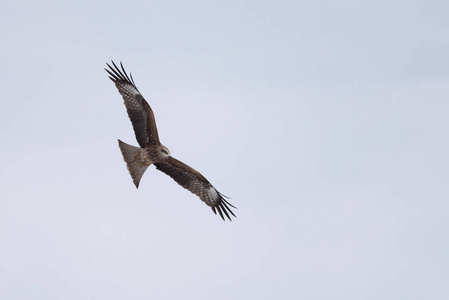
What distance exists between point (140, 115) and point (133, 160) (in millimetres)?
951

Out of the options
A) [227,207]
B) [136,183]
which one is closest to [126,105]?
[136,183]

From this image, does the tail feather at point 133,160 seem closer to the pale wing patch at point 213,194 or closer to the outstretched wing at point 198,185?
the outstretched wing at point 198,185

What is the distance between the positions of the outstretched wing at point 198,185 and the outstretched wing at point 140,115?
716 millimetres

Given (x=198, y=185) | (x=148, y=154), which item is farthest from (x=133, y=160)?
(x=198, y=185)

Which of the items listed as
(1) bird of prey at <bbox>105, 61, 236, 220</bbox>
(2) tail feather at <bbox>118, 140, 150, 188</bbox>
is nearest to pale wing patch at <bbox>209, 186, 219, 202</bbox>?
(1) bird of prey at <bbox>105, 61, 236, 220</bbox>

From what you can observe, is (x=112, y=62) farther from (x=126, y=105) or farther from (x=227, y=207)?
(x=227, y=207)

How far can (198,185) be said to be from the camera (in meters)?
10.7

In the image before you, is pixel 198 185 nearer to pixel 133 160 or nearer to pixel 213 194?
pixel 213 194

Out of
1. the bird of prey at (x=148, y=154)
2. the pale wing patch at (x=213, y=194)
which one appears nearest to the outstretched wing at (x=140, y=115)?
the bird of prey at (x=148, y=154)

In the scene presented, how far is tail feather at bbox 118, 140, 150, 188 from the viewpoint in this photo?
10.1 metres

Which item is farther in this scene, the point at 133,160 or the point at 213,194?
the point at 213,194

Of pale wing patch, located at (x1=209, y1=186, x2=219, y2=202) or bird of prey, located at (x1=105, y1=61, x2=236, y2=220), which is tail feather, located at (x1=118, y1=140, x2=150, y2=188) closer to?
bird of prey, located at (x1=105, y1=61, x2=236, y2=220)

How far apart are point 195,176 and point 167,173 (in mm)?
631

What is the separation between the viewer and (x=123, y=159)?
10.2 m
